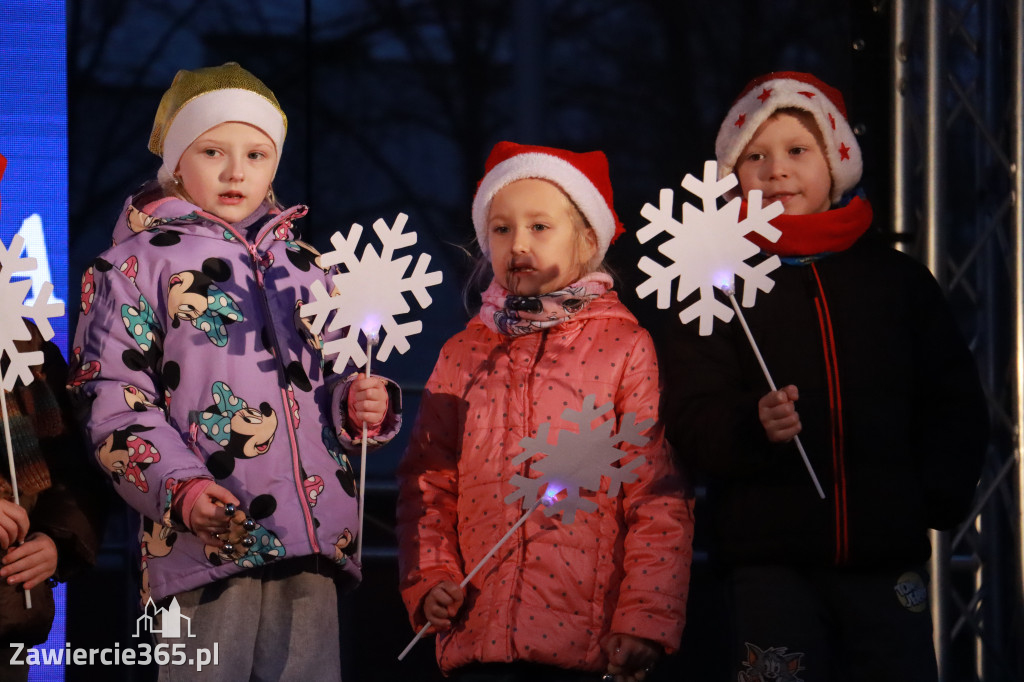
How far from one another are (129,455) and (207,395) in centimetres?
19

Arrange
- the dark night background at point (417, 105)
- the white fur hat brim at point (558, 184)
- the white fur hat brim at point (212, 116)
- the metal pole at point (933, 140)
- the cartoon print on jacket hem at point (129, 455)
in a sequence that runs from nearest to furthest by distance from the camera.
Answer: the cartoon print on jacket hem at point (129, 455), the white fur hat brim at point (212, 116), the white fur hat brim at point (558, 184), the metal pole at point (933, 140), the dark night background at point (417, 105)

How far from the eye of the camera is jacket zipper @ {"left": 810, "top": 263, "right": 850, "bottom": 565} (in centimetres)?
252

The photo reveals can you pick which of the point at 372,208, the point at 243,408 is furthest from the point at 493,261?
the point at 372,208

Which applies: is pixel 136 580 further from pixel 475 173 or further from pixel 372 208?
pixel 475 173

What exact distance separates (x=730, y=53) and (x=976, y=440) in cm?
172

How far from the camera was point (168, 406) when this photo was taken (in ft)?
8.40

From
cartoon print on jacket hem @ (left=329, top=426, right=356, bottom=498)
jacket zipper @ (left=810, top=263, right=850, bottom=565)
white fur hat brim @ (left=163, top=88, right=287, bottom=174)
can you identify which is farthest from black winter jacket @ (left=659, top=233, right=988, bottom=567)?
white fur hat brim @ (left=163, top=88, right=287, bottom=174)

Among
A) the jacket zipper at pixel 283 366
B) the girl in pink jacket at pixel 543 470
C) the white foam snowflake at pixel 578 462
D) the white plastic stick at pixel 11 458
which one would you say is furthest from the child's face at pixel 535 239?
the white plastic stick at pixel 11 458

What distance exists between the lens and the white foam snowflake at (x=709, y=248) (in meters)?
2.57

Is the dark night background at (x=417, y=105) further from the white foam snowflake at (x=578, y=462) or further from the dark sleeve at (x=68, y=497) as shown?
the white foam snowflake at (x=578, y=462)

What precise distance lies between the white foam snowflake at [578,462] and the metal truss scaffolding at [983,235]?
1.01 meters

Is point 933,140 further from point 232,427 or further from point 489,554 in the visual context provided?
point 232,427

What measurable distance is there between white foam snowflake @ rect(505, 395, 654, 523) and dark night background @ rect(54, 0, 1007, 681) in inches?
49.9

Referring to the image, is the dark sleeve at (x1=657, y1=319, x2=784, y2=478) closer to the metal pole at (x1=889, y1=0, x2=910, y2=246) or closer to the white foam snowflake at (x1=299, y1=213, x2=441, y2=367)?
the white foam snowflake at (x1=299, y1=213, x2=441, y2=367)
